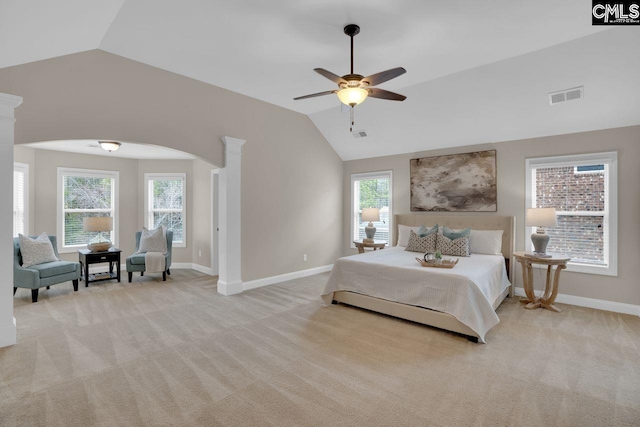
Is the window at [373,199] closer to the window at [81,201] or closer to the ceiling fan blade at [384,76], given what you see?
the ceiling fan blade at [384,76]

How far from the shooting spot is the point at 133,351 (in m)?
2.93

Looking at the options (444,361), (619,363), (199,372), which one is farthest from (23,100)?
(619,363)

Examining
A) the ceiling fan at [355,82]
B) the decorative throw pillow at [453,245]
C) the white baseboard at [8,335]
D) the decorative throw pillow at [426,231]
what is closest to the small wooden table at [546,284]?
the decorative throw pillow at [453,245]

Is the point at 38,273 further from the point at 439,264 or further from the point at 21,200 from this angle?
the point at 439,264

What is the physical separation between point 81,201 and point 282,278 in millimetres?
4566

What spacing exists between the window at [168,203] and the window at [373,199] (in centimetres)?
384

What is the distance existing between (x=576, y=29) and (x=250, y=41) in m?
3.25

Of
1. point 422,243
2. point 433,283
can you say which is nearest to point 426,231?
point 422,243

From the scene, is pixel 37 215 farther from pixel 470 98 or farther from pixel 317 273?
pixel 470 98

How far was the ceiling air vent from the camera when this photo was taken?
3.78 meters

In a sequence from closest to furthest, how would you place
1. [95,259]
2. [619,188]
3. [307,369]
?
1. [307,369]
2. [619,188]
3. [95,259]

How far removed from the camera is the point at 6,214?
9.80ft

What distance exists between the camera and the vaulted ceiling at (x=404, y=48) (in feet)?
8.84

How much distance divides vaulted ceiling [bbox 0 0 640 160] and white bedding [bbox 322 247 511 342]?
7.39 ft
